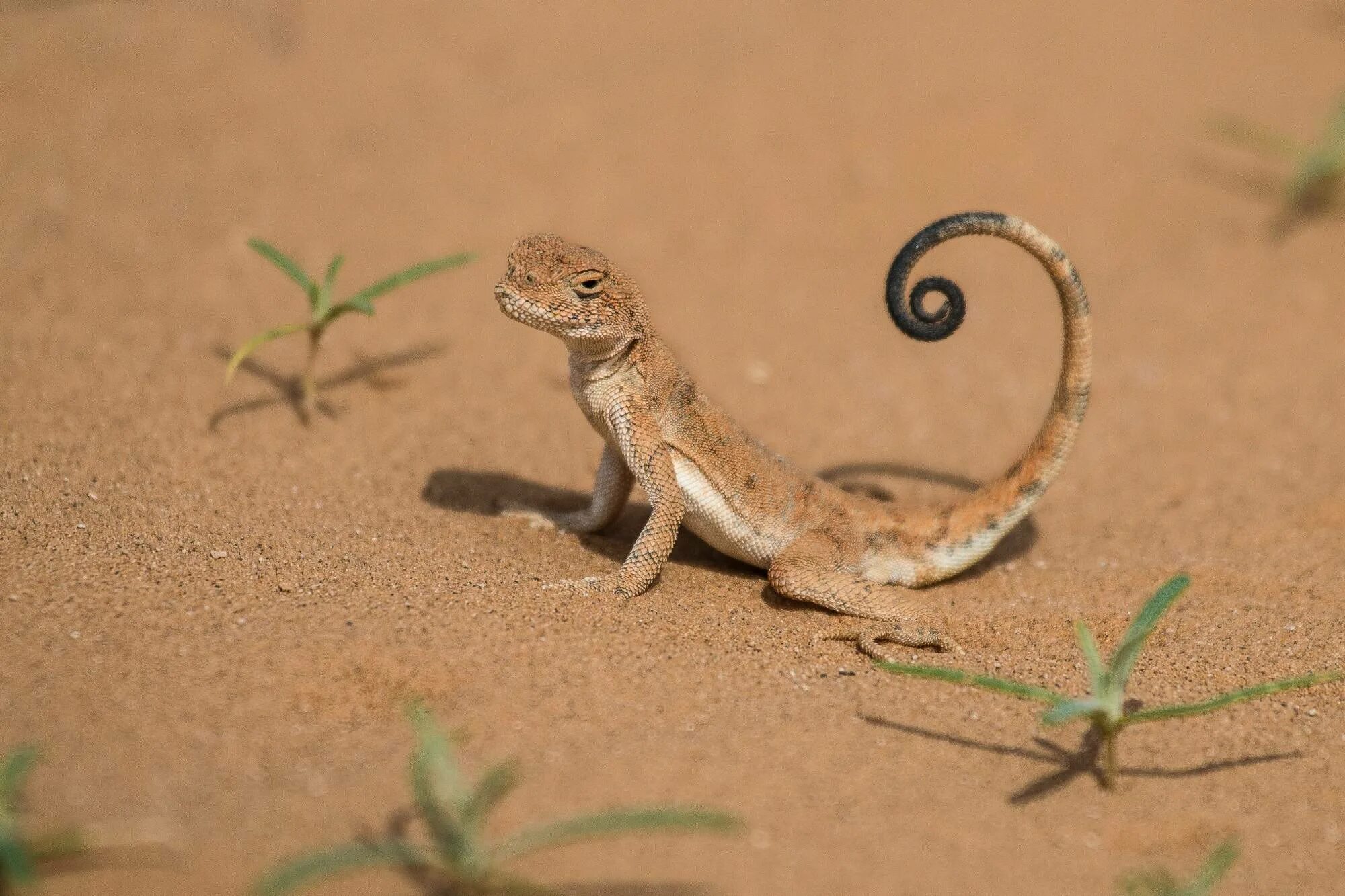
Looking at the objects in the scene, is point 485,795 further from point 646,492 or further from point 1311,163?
point 1311,163

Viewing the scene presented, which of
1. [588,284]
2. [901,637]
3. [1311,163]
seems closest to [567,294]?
[588,284]

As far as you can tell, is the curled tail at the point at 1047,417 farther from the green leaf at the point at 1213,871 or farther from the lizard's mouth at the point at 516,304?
the green leaf at the point at 1213,871

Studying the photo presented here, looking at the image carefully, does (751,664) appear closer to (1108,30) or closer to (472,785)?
(472,785)

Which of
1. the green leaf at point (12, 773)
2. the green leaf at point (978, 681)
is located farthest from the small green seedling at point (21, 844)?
the green leaf at point (978, 681)

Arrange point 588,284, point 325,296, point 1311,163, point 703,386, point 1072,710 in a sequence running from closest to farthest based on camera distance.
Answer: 1. point 1072,710
2. point 588,284
3. point 325,296
4. point 703,386
5. point 1311,163

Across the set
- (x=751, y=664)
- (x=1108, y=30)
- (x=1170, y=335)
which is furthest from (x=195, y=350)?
(x=1108, y=30)

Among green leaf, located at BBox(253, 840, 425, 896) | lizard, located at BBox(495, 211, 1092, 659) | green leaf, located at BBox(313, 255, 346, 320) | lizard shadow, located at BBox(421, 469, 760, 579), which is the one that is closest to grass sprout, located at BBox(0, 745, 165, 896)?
green leaf, located at BBox(253, 840, 425, 896)
